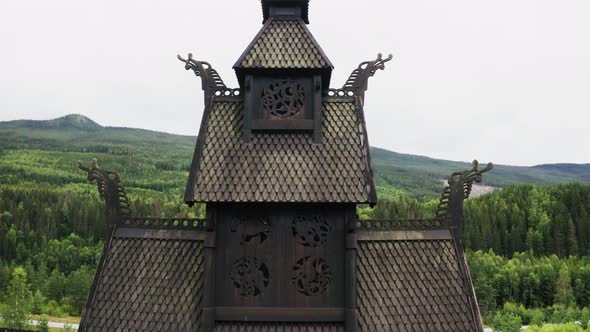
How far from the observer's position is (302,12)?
11969 millimetres

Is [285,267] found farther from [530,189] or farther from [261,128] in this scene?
[530,189]

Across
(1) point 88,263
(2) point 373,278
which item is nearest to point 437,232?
(2) point 373,278

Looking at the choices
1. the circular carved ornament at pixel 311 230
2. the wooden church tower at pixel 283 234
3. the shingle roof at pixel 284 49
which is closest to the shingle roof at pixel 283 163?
the wooden church tower at pixel 283 234

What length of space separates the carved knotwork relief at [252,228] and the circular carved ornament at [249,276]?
1.42 feet

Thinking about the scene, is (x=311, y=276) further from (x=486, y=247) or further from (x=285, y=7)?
(x=486, y=247)

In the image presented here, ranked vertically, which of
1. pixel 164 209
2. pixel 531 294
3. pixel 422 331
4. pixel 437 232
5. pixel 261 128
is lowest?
pixel 531 294

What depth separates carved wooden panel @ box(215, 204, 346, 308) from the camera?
9930mm

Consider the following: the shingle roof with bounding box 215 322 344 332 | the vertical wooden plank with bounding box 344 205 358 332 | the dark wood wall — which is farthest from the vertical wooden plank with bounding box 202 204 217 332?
the vertical wooden plank with bounding box 344 205 358 332

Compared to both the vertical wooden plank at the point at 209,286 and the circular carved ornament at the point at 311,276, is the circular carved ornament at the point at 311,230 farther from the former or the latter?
the vertical wooden plank at the point at 209,286

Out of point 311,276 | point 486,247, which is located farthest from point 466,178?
point 486,247

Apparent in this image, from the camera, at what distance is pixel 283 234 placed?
10.1 meters

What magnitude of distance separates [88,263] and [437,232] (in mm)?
108080

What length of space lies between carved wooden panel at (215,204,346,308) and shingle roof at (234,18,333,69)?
3492mm

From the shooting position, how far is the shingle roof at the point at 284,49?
10750mm
